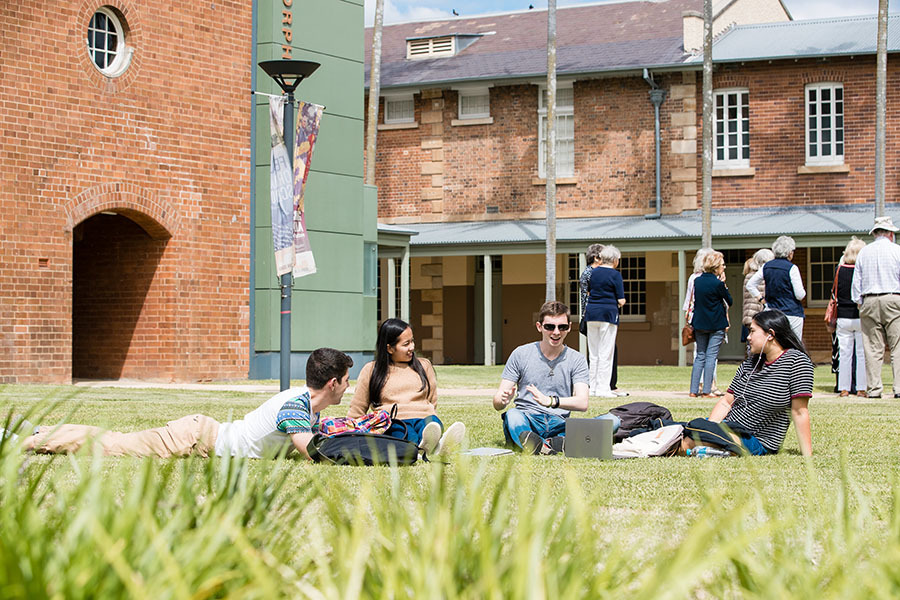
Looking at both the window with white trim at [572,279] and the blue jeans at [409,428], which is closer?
the blue jeans at [409,428]

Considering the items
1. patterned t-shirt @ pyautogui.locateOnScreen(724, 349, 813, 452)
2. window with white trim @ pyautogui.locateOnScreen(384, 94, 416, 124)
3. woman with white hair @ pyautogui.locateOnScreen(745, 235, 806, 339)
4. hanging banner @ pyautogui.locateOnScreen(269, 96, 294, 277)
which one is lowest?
patterned t-shirt @ pyautogui.locateOnScreen(724, 349, 813, 452)

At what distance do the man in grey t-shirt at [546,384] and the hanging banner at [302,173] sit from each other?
5.59 metres

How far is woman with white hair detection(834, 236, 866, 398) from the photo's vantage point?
45.2ft

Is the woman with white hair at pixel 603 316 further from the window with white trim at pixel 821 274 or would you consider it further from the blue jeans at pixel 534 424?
the window with white trim at pixel 821 274

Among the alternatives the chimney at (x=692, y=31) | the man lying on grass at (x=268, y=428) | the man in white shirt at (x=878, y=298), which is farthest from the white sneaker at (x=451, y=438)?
the chimney at (x=692, y=31)

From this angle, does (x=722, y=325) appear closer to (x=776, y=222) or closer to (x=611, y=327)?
(x=611, y=327)

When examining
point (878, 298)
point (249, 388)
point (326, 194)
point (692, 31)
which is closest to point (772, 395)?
point (878, 298)

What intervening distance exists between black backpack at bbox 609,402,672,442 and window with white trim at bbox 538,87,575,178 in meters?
19.7

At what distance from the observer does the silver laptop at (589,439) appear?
753cm

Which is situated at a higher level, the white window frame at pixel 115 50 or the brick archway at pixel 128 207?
the white window frame at pixel 115 50

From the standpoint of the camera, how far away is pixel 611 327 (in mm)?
14203

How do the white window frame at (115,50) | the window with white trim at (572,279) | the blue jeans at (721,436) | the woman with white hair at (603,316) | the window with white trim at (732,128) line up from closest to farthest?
the blue jeans at (721,436)
the woman with white hair at (603,316)
the white window frame at (115,50)
the window with white trim at (732,128)
the window with white trim at (572,279)

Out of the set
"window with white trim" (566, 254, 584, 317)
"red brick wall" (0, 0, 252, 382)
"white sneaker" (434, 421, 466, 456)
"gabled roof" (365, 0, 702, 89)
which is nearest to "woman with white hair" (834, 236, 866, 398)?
"white sneaker" (434, 421, 466, 456)

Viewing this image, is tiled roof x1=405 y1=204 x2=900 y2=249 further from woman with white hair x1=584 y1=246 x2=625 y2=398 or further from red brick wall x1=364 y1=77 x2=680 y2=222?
woman with white hair x1=584 y1=246 x2=625 y2=398
